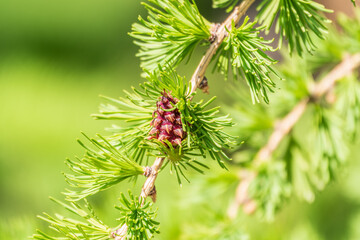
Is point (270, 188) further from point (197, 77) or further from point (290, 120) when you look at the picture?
point (197, 77)

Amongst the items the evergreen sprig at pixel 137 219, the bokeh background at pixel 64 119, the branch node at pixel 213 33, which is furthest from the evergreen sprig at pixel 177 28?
the bokeh background at pixel 64 119

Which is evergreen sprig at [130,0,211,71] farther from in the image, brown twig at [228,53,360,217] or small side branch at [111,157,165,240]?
brown twig at [228,53,360,217]

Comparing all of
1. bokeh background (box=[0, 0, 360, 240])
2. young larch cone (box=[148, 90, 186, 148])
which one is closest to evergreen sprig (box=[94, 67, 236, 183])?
young larch cone (box=[148, 90, 186, 148])

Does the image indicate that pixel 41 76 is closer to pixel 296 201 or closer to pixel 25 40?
pixel 25 40

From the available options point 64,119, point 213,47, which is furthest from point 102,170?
point 64,119

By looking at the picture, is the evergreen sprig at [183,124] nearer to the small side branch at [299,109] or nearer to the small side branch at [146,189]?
the small side branch at [146,189]

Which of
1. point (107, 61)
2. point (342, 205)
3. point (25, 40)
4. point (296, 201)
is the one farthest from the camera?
point (107, 61)

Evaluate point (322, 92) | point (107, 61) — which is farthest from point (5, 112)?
point (322, 92)
